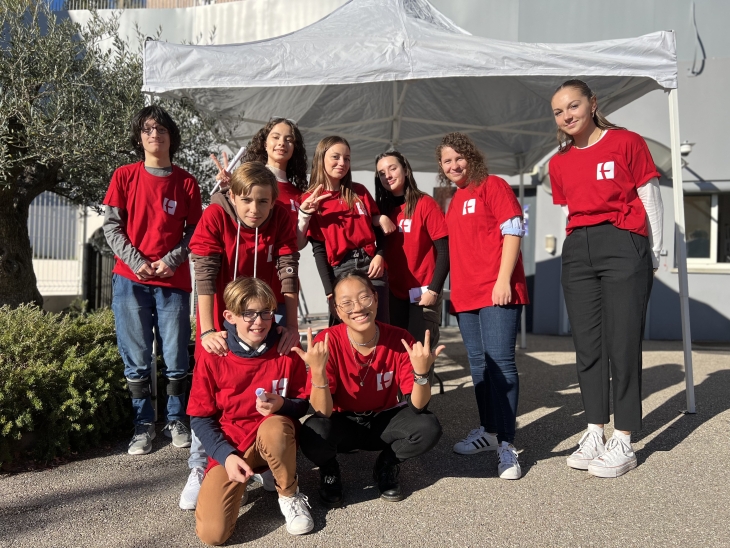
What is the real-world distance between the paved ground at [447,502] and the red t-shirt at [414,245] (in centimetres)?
102

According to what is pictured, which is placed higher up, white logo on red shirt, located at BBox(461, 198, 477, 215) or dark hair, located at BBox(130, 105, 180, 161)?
dark hair, located at BBox(130, 105, 180, 161)

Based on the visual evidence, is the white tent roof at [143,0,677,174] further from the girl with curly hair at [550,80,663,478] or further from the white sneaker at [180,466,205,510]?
the white sneaker at [180,466,205,510]

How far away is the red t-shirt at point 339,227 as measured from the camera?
3.30 meters

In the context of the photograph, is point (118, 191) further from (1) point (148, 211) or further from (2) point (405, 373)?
(2) point (405, 373)

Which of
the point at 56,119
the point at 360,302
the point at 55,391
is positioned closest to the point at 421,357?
the point at 360,302

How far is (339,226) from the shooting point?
3307mm

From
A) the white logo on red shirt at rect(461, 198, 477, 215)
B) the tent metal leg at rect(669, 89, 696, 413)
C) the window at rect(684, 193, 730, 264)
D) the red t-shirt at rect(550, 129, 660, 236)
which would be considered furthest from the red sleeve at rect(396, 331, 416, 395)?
the window at rect(684, 193, 730, 264)

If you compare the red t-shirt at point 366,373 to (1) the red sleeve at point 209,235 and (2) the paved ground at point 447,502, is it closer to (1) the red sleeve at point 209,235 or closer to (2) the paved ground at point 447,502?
(2) the paved ground at point 447,502

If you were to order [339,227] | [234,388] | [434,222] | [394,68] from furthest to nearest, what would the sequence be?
[394,68] < [434,222] < [339,227] < [234,388]

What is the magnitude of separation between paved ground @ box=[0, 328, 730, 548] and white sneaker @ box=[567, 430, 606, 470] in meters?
0.05

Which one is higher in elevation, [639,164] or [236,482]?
[639,164]

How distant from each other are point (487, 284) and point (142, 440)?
83.4 inches

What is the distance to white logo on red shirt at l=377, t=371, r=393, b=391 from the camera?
278cm

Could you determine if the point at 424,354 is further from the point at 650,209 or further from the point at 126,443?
the point at 126,443
